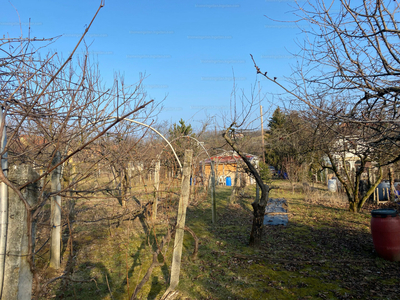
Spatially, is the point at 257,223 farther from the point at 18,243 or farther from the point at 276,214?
the point at 18,243

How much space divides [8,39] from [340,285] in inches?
202

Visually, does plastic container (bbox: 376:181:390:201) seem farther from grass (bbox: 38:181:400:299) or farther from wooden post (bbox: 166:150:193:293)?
wooden post (bbox: 166:150:193:293)

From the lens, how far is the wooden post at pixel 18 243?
1.70 meters

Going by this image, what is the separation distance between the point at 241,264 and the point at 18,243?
4145 mm

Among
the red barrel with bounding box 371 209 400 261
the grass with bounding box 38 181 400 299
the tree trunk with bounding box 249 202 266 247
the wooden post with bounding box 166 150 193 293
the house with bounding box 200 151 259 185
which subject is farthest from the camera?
the house with bounding box 200 151 259 185

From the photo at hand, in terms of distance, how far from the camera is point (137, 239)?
6480mm

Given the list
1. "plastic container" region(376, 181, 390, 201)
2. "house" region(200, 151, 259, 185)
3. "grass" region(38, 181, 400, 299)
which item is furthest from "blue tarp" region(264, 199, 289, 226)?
"plastic container" region(376, 181, 390, 201)

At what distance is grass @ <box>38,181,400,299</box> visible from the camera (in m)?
3.93

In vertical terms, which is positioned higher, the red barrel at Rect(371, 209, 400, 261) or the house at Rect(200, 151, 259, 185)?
the house at Rect(200, 151, 259, 185)

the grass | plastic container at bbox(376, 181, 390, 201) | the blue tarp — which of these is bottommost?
the grass

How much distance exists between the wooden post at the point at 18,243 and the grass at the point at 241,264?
726 millimetres

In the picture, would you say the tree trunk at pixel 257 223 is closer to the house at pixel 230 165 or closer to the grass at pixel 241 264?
the grass at pixel 241 264

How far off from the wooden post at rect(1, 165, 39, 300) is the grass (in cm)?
73

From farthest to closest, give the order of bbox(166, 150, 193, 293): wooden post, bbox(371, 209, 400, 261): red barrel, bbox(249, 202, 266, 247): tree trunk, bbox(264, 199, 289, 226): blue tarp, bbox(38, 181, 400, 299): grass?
bbox(264, 199, 289, 226): blue tarp, bbox(249, 202, 266, 247): tree trunk, bbox(371, 209, 400, 261): red barrel, bbox(38, 181, 400, 299): grass, bbox(166, 150, 193, 293): wooden post
